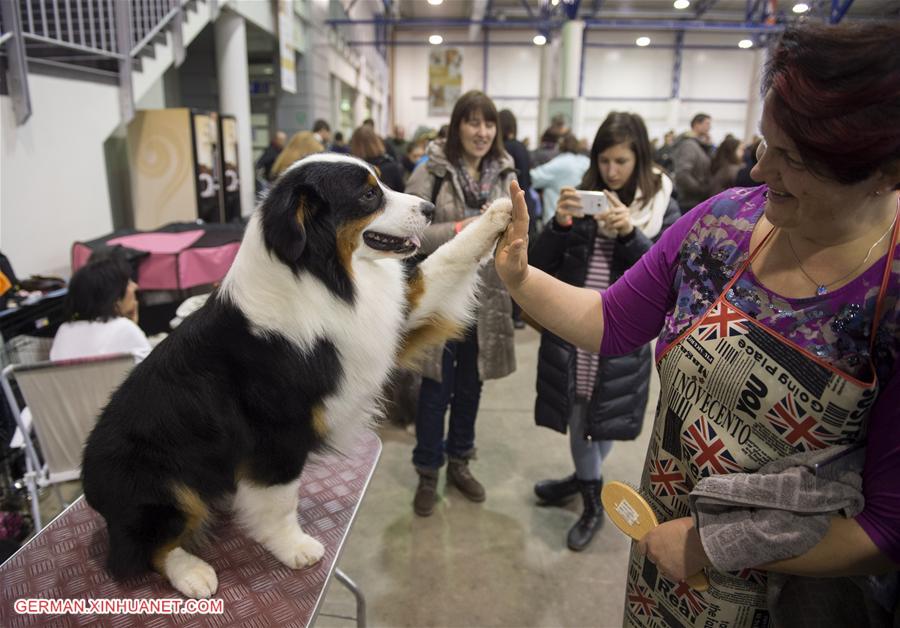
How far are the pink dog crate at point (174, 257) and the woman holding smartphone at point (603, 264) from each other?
221cm

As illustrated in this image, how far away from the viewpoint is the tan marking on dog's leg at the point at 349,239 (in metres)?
1.44

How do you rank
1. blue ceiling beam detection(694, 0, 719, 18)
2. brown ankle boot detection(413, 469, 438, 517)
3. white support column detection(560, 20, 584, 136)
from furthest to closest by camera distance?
blue ceiling beam detection(694, 0, 719, 18)
white support column detection(560, 20, 584, 136)
brown ankle boot detection(413, 469, 438, 517)

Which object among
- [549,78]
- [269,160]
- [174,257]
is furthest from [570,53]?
[174,257]

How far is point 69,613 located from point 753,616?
4.66 ft

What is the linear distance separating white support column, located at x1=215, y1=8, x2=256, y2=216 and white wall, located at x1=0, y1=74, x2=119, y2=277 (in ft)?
8.92

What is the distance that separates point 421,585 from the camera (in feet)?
7.97

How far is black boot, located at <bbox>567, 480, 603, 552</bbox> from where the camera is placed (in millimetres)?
2643

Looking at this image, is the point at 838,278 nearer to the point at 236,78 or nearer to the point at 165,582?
the point at 165,582

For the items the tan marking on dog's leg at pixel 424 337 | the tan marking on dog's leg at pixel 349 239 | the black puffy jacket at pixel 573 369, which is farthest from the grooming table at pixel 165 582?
the black puffy jacket at pixel 573 369

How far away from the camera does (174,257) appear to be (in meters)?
3.46

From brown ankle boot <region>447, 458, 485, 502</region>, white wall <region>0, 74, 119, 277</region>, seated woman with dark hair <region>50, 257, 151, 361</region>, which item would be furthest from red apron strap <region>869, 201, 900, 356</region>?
white wall <region>0, 74, 119, 277</region>

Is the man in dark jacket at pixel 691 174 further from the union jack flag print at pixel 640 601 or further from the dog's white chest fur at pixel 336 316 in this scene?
the union jack flag print at pixel 640 601

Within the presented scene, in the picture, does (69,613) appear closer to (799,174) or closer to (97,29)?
(799,174)

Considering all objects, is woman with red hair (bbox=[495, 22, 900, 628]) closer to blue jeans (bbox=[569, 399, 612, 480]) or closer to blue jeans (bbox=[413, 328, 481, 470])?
blue jeans (bbox=[569, 399, 612, 480])
